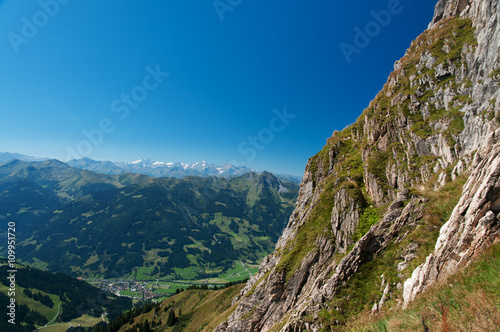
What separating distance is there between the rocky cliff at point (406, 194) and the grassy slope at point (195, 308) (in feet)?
201

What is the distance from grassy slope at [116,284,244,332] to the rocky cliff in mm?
61391

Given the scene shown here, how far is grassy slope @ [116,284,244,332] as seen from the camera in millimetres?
105894

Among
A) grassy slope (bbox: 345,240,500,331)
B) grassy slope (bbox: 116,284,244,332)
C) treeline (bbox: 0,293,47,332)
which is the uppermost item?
grassy slope (bbox: 345,240,500,331)

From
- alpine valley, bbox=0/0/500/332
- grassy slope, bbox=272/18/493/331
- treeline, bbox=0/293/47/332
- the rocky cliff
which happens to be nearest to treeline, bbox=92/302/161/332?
treeline, bbox=0/293/47/332

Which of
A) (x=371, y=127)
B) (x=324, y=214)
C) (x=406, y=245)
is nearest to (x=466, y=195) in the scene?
(x=406, y=245)

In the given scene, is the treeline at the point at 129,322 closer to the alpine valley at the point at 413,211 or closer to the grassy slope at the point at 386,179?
the alpine valley at the point at 413,211

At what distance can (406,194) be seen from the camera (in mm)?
23094

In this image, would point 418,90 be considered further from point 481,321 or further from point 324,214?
point 481,321

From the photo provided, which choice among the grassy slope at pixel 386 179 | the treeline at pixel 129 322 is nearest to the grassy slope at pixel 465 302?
the grassy slope at pixel 386 179

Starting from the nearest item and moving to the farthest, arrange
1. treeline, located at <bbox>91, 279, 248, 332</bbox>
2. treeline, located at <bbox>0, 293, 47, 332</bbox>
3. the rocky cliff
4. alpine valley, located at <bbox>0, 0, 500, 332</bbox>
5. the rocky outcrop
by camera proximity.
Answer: alpine valley, located at <bbox>0, 0, 500, 332</bbox>, the rocky outcrop, the rocky cliff, treeline, located at <bbox>91, 279, 248, 332</bbox>, treeline, located at <bbox>0, 293, 47, 332</bbox>

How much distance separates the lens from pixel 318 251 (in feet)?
134

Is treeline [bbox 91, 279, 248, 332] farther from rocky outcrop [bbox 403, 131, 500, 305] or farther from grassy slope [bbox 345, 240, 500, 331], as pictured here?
grassy slope [bbox 345, 240, 500, 331]

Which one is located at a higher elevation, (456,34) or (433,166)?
(456,34)

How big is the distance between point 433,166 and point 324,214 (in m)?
20.6
